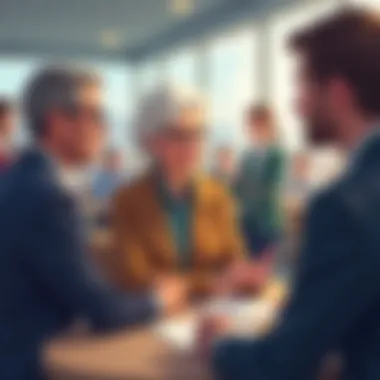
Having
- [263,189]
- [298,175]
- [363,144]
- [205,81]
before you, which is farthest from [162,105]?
[205,81]

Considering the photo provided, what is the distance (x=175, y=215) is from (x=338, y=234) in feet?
3.69

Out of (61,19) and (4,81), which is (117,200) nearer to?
(61,19)

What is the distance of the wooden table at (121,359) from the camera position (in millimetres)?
1636

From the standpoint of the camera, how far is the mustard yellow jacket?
7.66ft

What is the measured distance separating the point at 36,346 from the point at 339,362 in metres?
0.68

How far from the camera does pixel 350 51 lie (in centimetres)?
143

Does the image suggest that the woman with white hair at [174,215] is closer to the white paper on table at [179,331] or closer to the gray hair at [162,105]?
the gray hair at [162,105]

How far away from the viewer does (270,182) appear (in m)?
5.06

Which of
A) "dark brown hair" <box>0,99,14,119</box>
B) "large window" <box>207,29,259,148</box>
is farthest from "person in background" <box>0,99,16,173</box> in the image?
"large window" <box>207,29,259,148</box>

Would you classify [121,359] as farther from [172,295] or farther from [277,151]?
[277,151]

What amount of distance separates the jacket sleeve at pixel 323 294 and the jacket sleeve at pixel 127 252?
0.92 m

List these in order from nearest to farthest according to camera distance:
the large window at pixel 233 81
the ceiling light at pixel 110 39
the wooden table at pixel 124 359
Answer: the wooden table at pixel 124 359, the large window at pixel 233 81, the ceiling light at pixel 110 39

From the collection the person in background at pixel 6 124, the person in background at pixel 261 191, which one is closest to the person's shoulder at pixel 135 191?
the person in background at pixel 261 191

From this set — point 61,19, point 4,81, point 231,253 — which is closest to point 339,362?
point 231,253
